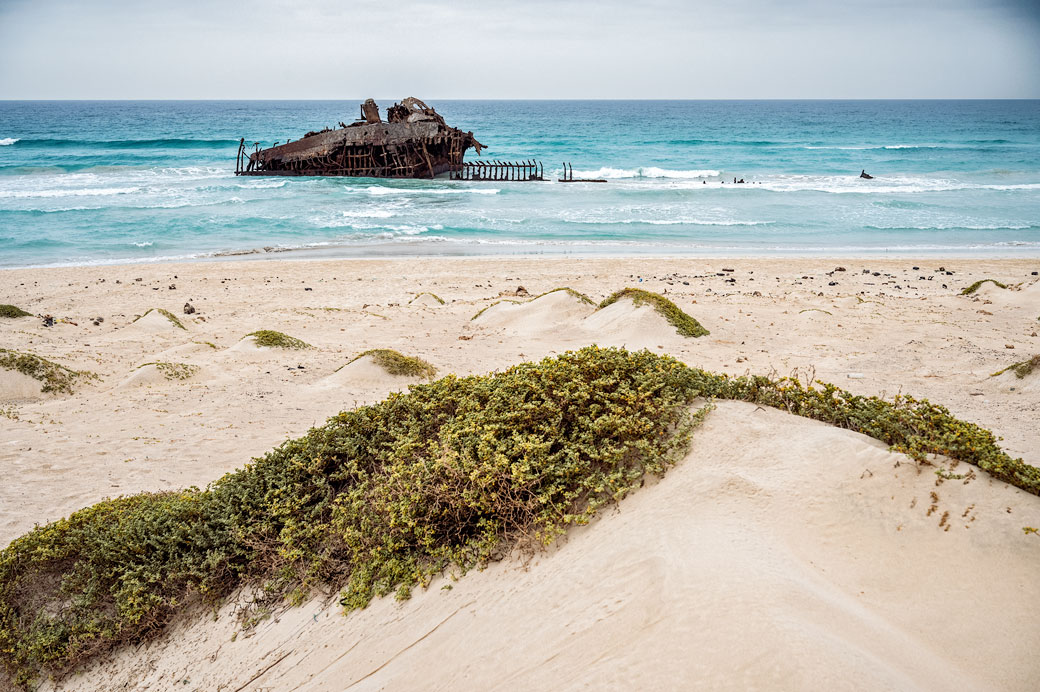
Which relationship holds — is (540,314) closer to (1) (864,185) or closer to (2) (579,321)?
(2) (579,321)

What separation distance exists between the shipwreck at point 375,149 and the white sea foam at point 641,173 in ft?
30.9

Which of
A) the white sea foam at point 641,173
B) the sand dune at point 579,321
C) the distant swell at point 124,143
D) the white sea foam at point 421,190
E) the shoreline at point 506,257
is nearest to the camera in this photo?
the sand dune at point 579,321

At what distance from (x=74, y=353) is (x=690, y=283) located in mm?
13929

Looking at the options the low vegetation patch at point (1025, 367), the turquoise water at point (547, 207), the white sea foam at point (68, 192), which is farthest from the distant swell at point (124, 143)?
the low vegetation patch at point (1025, 367)

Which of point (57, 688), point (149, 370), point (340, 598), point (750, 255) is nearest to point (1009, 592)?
point (340, 598)

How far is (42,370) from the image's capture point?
9.42 metres

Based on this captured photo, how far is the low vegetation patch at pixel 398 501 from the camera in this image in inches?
165

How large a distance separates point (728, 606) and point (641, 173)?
47.5 meters

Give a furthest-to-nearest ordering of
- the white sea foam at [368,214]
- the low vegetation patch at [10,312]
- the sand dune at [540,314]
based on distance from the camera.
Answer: the white sea foam at [368,214] → the low vegetation patch at [10,312] → the sand dune at [540,314]

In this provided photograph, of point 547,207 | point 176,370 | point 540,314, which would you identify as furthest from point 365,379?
point 547,207

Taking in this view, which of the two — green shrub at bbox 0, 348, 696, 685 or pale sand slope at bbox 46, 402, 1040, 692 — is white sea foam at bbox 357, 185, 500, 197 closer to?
green shrub at bbox 0, 348, 696, 685

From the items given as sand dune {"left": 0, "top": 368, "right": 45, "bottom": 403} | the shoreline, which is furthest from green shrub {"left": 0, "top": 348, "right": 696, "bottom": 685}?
the shoreline

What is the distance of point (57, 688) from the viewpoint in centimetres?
435

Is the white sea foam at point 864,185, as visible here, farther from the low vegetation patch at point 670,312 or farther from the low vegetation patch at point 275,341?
the low vegetation patch at point 275,341
